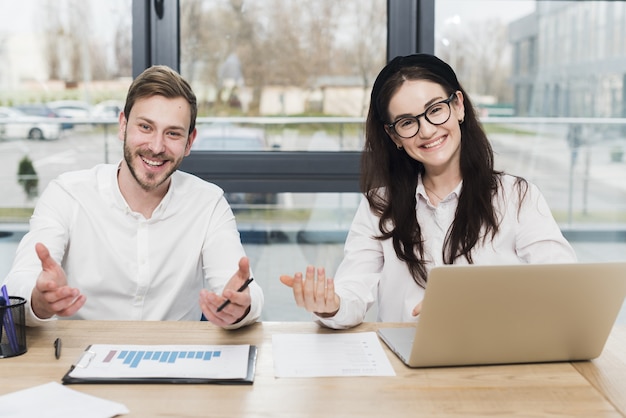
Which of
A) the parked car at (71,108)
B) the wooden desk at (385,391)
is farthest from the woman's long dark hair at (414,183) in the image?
the parked car at (71,108)

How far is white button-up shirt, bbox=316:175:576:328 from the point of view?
74.7 inches

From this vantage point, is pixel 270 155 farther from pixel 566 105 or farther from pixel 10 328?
pixel 566 105

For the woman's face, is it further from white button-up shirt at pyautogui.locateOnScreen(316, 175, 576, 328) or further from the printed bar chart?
the printed bar chart

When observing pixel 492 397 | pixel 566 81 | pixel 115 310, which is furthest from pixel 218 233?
pixel 566 81

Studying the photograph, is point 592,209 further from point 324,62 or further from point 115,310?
point 115,310

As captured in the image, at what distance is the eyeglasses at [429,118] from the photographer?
1.88 meters

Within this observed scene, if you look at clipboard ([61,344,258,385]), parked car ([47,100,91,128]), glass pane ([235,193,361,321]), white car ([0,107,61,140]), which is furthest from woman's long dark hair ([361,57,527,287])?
white car ([0,107,61,140])

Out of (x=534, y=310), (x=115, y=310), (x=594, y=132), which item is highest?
(x=594, y=132)

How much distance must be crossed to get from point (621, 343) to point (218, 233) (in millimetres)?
1062

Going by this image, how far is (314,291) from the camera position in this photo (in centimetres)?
152

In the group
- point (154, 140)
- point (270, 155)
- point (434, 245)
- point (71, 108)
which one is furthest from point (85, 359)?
point (71, 108)

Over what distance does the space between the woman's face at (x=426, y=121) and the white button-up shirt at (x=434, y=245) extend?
0.41ft

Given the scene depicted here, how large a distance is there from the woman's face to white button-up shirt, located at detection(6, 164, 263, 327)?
0.56 metres

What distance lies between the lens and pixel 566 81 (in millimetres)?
4184
